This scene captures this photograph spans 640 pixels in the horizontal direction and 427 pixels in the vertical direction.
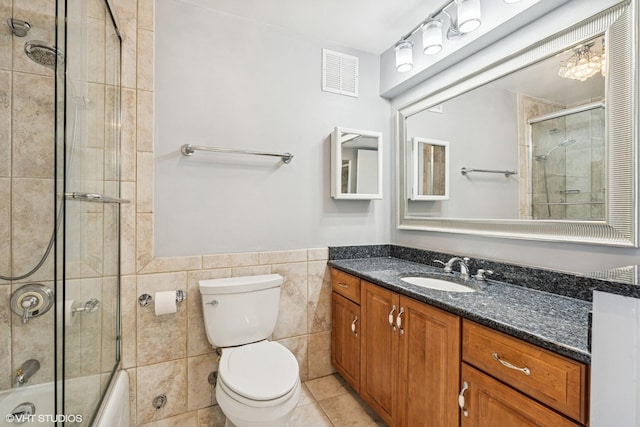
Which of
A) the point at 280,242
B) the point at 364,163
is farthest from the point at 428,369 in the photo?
the point at 364,163

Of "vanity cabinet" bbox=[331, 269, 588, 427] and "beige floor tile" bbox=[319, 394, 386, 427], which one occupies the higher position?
"vanity cabinet" bbox=[331, 269, 588, 427]

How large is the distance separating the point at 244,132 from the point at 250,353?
131cm

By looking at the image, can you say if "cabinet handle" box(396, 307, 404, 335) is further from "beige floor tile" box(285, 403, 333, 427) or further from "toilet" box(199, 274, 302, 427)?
"beige floor tile" box(285, 403, 333, 427)

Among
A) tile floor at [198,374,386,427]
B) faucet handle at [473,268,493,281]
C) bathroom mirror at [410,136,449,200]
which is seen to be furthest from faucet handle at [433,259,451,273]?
tile floor at [198,374,386,427]

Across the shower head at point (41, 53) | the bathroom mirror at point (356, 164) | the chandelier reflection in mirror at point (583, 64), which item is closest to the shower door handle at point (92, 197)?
the shower head at point (41, 53)

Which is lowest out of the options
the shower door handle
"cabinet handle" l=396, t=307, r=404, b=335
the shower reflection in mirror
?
"cabinet handle" l=396, t=307, r=404, b=335

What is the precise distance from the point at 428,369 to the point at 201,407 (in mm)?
1370

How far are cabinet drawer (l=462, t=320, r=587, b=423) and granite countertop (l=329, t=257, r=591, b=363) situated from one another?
30 mm

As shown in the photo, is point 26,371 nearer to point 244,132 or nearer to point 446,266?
point 244,132

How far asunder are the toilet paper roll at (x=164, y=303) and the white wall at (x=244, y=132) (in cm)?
25

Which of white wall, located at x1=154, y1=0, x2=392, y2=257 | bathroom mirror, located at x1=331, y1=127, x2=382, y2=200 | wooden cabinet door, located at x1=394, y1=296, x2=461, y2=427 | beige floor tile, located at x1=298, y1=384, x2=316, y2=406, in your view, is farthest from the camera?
bathroom mirror, located at x1=331, y1=127, x2=382, y2=200

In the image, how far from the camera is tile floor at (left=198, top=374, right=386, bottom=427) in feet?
5.51

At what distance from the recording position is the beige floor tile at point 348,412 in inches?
66.3

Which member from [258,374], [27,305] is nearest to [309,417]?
[258,374]
